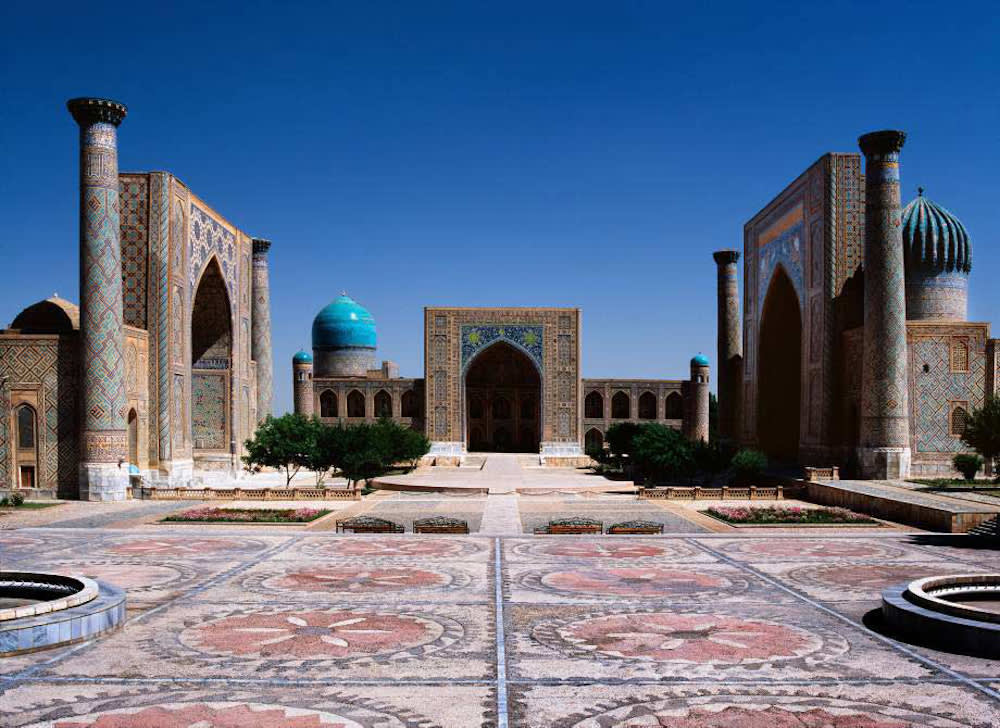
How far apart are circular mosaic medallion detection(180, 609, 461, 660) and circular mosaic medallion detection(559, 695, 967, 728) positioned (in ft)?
6.01

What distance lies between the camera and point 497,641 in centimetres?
660

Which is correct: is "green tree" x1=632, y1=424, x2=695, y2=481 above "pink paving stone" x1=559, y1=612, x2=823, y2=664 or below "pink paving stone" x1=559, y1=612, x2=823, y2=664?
above

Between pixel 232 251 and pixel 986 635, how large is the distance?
69.2 ft

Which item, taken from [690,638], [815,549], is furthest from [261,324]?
[690,638]

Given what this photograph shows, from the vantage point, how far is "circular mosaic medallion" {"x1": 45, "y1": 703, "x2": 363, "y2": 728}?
15.8ft

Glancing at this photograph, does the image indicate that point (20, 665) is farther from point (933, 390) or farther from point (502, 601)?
point (933, 390)

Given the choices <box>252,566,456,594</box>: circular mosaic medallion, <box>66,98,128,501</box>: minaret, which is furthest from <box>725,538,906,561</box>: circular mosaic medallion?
<box>66,98,128,501</box>: minaret

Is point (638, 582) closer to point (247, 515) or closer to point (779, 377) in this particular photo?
point (247, 515)

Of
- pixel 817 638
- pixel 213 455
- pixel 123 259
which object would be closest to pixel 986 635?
pixel 817 638

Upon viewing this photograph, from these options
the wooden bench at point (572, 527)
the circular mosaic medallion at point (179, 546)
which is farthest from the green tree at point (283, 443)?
the wooden bench at point (572, 527)

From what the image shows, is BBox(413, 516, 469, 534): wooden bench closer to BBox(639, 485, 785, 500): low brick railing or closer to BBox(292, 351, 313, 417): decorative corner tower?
BBox(639, 485, 785, 500): low brick railing

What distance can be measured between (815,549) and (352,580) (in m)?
5.64

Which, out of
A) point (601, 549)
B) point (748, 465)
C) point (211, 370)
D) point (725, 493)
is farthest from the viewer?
point (211, 370)

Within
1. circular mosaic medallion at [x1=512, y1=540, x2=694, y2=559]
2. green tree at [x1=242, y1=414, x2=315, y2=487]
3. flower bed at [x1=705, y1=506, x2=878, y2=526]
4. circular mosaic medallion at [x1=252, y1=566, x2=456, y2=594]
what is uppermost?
green tree at [x1=242, y1=414, x2=315, y2=487]
